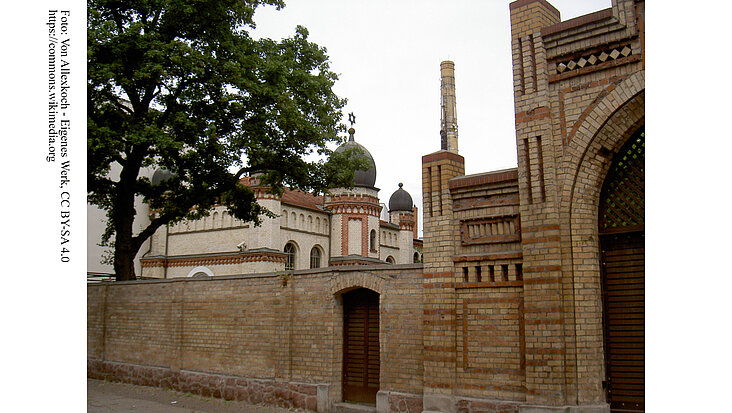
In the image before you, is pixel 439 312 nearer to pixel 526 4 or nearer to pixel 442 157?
pixel 442 157

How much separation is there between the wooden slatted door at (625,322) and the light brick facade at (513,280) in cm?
10

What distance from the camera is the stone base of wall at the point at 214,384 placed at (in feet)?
34.7

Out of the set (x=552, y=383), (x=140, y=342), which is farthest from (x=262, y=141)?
(x=552, y=383)

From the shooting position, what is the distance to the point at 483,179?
28.7 feet

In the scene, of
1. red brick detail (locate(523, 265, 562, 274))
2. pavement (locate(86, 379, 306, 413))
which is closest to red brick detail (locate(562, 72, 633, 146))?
red brick detail (locate(523, 265, 562, 274))

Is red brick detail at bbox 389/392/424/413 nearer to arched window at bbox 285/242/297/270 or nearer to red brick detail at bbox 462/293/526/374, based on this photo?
red brick detail at bbox 462/293/526/374

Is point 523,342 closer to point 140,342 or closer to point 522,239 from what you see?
point 522,239

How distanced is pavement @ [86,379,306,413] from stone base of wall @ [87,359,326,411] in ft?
0.41

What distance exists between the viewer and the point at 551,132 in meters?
8.06

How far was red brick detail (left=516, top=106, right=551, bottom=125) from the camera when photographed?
812 cm

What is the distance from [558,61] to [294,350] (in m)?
6.59

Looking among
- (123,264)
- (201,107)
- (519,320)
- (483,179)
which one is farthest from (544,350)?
(123,264)

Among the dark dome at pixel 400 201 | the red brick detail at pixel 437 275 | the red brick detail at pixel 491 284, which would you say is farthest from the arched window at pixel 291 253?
the red brick detail at pixel 491 284

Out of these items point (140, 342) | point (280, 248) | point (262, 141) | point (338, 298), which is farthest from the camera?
point (280, 248)
